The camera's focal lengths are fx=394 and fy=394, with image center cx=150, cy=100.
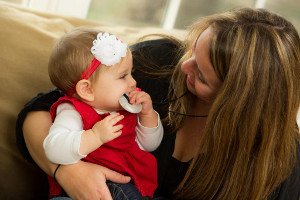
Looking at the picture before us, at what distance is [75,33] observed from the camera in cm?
121

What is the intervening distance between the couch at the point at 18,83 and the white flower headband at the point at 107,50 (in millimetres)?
508

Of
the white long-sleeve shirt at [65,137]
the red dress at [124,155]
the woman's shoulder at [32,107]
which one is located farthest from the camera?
the woman's shoulder at [32,107]

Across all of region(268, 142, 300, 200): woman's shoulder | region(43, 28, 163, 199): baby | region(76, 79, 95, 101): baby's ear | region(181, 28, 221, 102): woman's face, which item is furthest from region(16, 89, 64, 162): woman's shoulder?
region(268, 142, 300, 200): woman's shoulder

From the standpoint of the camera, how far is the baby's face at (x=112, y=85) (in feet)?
3.88

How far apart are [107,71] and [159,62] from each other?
0.40 metres

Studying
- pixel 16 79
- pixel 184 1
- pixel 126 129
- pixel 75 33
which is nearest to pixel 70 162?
pixel 126 129

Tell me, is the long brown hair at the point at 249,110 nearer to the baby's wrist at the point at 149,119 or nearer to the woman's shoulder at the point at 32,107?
the baby's wrist at the point at 149,119

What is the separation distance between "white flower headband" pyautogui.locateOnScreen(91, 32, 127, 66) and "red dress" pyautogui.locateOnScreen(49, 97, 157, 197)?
0.51 ft

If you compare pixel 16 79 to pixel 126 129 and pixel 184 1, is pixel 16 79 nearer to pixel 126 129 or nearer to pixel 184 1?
pixel 126 129

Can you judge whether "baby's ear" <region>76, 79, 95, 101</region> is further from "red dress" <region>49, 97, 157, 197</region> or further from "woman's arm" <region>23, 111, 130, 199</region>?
"woman's arm" <region>23, 111, 130, 199</region>

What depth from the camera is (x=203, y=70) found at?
118 cm

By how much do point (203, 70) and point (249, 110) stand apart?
0.18m

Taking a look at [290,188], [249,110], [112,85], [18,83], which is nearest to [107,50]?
[112,85]

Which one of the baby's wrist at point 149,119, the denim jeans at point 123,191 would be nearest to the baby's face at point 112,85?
the baby's wrist at point 149,119
